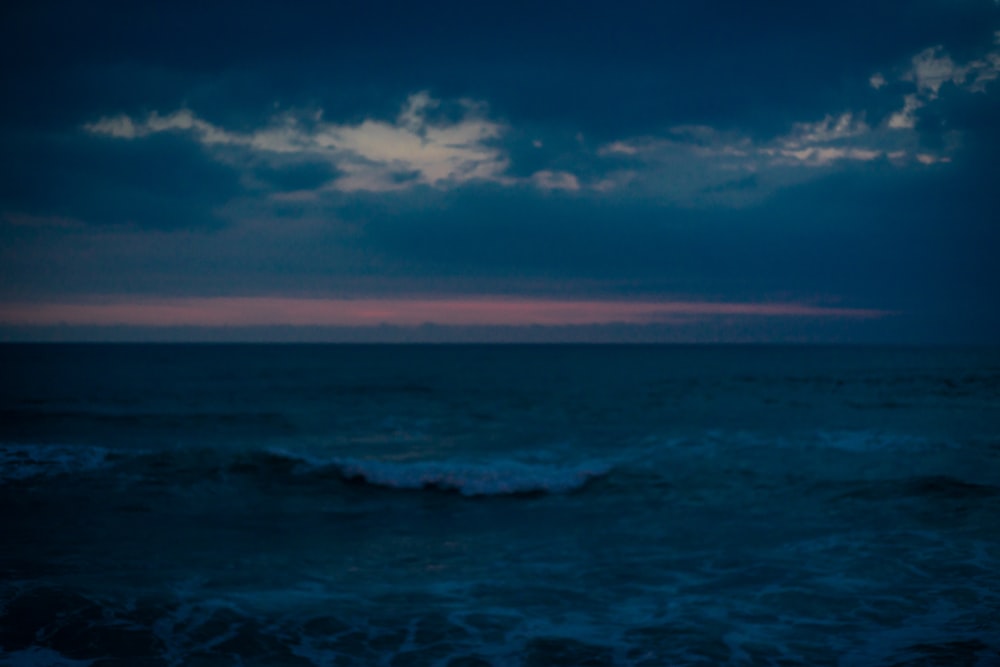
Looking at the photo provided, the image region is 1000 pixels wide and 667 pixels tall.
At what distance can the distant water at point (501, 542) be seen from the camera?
6.82 metres

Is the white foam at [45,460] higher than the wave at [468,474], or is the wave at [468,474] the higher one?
the white foam at [45,460]

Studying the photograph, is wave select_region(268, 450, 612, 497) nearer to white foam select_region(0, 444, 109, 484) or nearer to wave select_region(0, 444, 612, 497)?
wave select_region(0, 444, 612, 497)

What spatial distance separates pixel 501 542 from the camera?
10.7 meters

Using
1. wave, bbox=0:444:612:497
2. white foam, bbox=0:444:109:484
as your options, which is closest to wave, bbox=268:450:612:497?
wave, bbox=0:444:612:497

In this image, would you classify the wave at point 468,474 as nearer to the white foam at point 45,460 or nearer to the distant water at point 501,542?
the distant water at point 501,542

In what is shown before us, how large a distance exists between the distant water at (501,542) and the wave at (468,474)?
7 cm

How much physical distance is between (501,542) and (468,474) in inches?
193

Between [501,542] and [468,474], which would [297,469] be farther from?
[501,542]

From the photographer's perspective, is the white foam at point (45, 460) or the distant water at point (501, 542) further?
the white foam at point (45, 460)

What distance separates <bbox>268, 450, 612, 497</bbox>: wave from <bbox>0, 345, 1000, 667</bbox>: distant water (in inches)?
2.8

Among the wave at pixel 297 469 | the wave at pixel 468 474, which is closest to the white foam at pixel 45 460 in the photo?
the wave at pixel 297 469

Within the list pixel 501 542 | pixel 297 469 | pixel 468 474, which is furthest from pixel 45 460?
pixel 501 542

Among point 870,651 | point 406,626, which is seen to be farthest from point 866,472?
point 406,626

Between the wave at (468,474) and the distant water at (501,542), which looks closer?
the distant water at (501,542)
